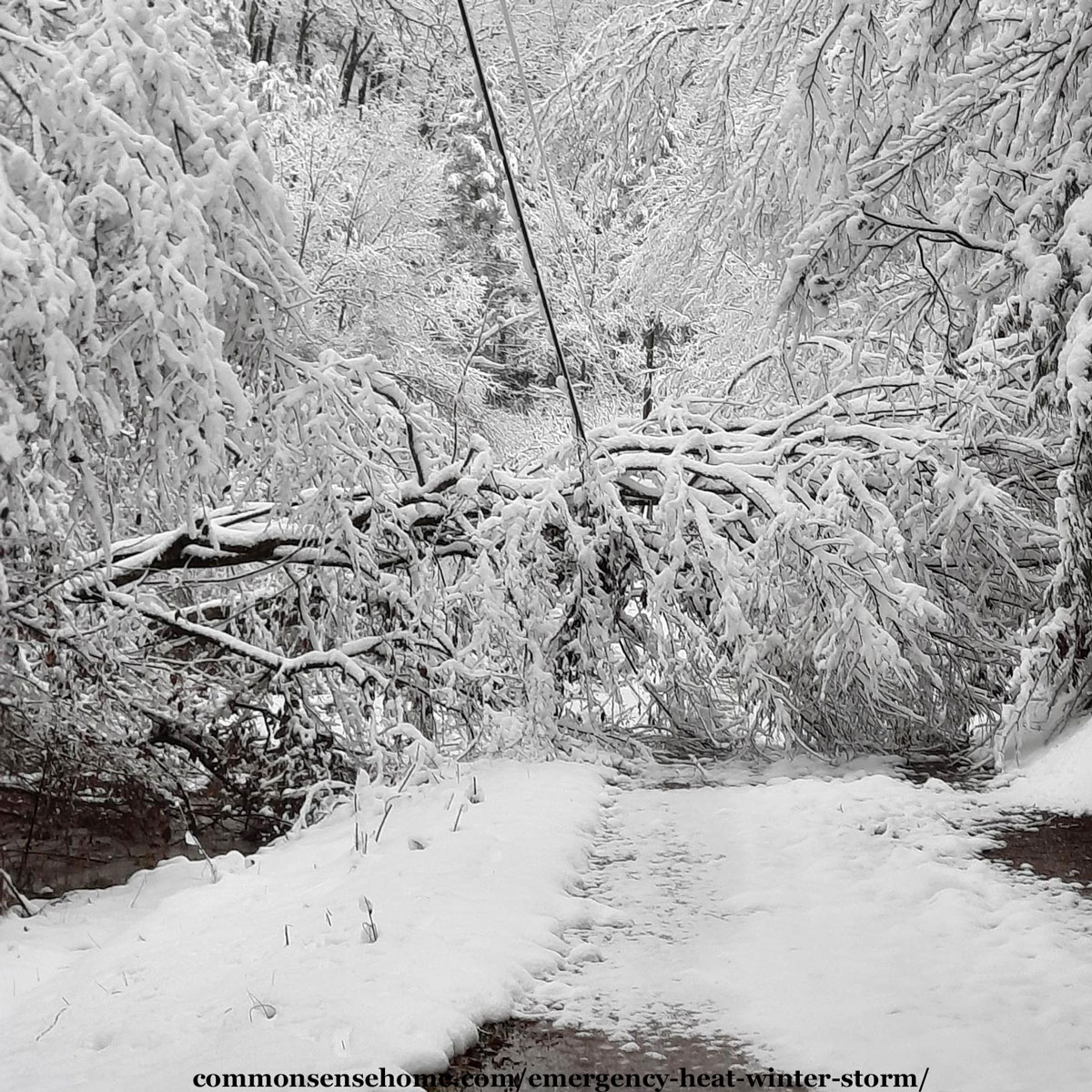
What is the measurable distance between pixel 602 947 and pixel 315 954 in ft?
2.80

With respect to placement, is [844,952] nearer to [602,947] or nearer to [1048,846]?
[602,947]

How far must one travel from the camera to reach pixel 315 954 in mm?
3201

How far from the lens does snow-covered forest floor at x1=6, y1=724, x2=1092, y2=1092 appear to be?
2604 millimetres

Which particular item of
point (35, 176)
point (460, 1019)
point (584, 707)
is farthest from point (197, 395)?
point (584, 707)

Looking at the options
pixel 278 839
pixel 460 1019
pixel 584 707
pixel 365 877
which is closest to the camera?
pixel 460 1019

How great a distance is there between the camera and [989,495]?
20.6ft

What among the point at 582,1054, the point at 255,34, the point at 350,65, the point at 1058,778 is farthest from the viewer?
the point at 255,34

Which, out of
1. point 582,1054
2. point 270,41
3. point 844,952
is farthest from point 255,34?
point 582,1054

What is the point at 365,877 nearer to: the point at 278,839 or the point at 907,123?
the point at 278,839

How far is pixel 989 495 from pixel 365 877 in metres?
4.18

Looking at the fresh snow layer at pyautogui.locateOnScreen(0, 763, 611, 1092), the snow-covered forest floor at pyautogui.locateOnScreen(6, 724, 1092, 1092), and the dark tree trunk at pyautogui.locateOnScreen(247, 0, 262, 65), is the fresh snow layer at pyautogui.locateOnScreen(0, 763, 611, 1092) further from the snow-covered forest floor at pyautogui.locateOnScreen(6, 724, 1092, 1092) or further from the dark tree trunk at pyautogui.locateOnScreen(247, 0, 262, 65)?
the dark tree trunk at pyautogui.locateOnScreen(247, 0, 262, 65)

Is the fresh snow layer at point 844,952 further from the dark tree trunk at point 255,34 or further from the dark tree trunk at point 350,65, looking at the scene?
the dark tree trunk at point 255,34

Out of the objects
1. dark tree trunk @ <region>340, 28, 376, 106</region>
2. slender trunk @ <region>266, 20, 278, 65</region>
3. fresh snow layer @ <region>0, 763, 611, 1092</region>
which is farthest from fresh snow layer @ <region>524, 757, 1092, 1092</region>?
slender trunk @ <region>266, 20, 278, 65</region>

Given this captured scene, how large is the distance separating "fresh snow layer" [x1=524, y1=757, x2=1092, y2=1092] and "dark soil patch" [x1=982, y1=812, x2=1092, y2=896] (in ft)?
0.35
